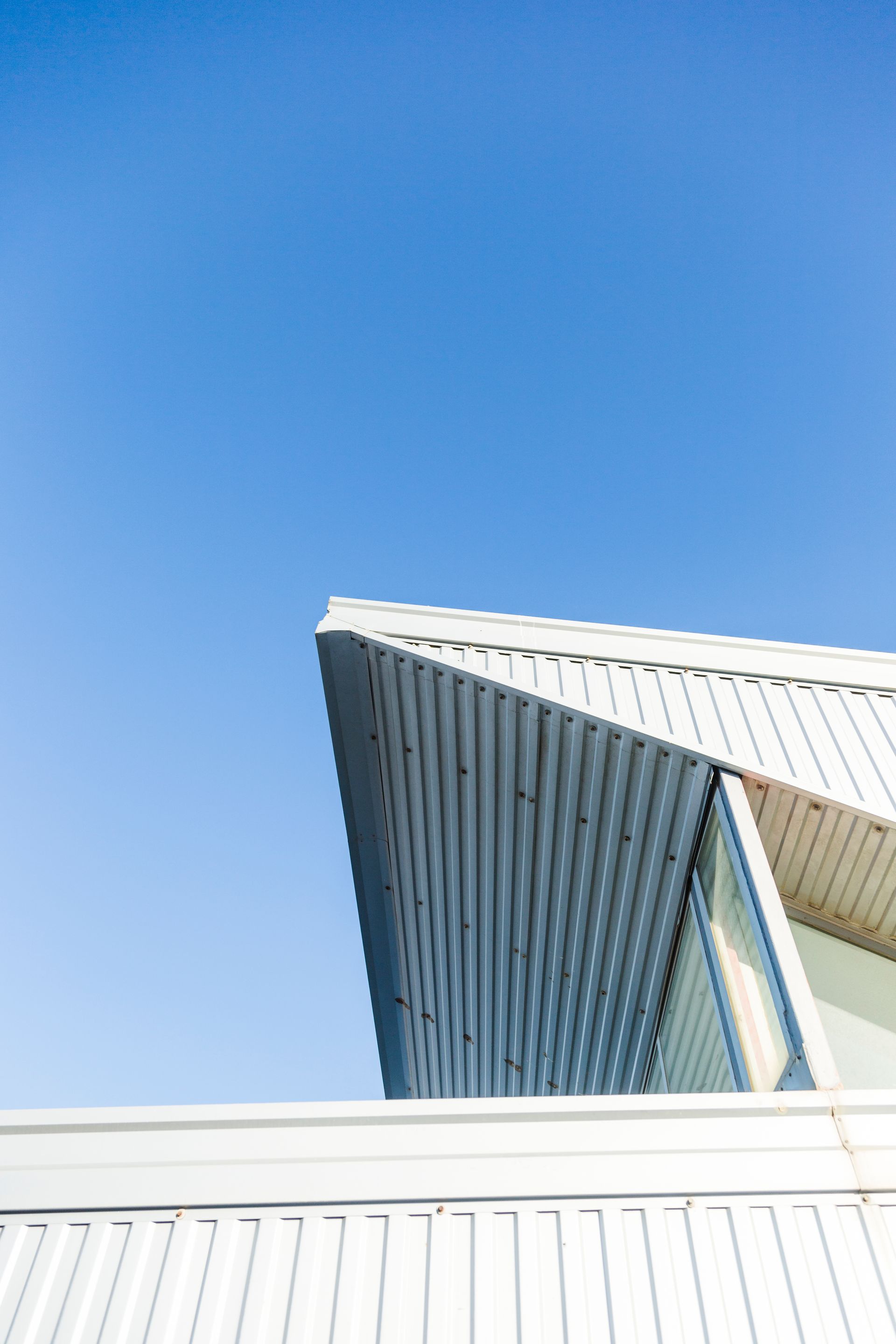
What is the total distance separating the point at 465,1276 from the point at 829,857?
126 inches

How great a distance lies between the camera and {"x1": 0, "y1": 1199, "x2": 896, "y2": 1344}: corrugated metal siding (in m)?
2.71

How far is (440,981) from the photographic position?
782 centimetres

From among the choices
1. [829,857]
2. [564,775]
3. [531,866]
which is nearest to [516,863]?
[531,866]

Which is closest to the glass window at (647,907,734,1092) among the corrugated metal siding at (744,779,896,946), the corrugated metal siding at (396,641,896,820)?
the corrugated metal siding at (744,779,896,946)

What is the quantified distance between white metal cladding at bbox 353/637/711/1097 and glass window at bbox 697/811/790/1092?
22 cm

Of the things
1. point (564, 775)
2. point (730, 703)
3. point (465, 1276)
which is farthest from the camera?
point (564, 775)

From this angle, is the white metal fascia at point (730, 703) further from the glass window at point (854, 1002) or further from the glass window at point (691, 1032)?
the glass window at point (691, 1032)

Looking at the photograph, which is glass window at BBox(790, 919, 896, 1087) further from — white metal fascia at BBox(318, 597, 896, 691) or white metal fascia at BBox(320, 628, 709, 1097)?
white metal fascia at BBox(318, 597, 896, 691)

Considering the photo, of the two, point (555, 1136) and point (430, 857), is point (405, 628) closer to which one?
point (430, 857)

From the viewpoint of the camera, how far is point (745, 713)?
507 centimetres

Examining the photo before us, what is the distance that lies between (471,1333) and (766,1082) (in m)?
1.75

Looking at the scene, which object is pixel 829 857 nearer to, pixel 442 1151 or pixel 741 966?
pixel 741 966

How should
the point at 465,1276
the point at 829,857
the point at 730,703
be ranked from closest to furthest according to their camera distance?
the point at 465,1276
the point at 829,857
the point at 730,703

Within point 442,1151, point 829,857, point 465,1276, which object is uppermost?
point 829,857
